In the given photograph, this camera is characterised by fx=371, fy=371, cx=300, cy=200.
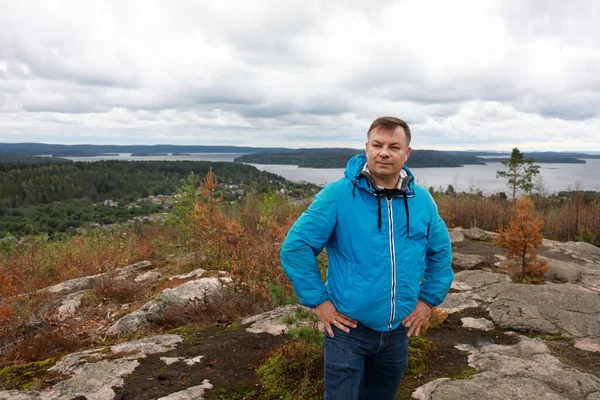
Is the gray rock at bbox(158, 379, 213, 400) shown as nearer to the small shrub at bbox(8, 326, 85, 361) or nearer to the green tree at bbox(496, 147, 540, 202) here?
the small shrub at bbox(8, 326, 85, 361)

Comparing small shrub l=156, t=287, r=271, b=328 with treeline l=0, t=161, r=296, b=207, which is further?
treeline l=0, t=161, r=296, b=207

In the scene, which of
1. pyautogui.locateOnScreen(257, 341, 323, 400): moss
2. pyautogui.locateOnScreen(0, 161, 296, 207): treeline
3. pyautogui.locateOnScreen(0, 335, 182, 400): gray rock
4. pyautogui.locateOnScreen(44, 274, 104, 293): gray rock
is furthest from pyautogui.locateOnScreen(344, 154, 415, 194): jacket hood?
pyautogui.locateOnScreen(0, 161, 296, 207): treeline

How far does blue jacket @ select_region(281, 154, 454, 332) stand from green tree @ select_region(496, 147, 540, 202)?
2160cm

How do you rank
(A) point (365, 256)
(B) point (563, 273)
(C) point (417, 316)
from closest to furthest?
(A) point (365, 256)
(C) point (417, 316)
(B) point (563, 273)

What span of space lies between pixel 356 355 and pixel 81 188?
6465cm

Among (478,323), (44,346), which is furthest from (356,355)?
(44,346)

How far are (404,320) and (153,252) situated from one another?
8480 millimetres

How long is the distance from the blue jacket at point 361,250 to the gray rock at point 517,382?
3.91 feet

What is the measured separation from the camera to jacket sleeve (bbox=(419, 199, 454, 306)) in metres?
2.14

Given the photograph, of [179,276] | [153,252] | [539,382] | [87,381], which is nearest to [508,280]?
[539,382]

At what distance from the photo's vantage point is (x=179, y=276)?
21.5 feet

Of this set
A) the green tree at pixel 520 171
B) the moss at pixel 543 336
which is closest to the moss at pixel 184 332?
the moss at pixel 543 336

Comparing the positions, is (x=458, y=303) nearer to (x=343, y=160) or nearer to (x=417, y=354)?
(x=417, y=354)

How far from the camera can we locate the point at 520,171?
71.9ft
